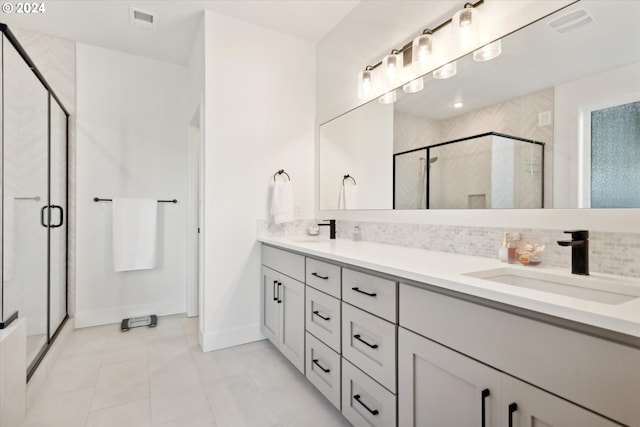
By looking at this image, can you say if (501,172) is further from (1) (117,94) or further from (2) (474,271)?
(1) (117,94)

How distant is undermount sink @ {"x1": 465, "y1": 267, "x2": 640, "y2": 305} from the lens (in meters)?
0.98

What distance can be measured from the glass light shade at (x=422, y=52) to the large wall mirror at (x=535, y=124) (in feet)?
0.23

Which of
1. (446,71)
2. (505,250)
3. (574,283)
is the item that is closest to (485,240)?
(505,250)

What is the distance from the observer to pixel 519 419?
82 cm

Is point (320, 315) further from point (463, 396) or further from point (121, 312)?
point (121, 312)

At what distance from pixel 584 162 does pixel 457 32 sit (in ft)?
2.88

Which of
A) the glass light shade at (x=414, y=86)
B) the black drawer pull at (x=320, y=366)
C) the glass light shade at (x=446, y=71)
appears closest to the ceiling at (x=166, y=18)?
the glass light shade at (x=414, y=86)

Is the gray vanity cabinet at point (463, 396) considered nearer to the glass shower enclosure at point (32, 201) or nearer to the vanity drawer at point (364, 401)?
the vanity drawer at point (364, 401)

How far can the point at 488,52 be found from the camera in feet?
4.93

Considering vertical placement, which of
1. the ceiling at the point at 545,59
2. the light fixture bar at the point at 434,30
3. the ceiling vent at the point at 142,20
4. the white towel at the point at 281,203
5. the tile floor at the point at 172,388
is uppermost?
the ceiling vent at the point at 142,20

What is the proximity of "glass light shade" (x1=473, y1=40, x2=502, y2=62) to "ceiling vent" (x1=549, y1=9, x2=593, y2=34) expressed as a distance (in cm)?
22

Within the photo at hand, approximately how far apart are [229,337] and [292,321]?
0.70 m

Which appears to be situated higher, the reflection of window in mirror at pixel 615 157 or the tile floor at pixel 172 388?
the reflection of window in mirror at pixel 615 157

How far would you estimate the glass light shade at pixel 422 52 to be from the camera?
1756 millimetres
